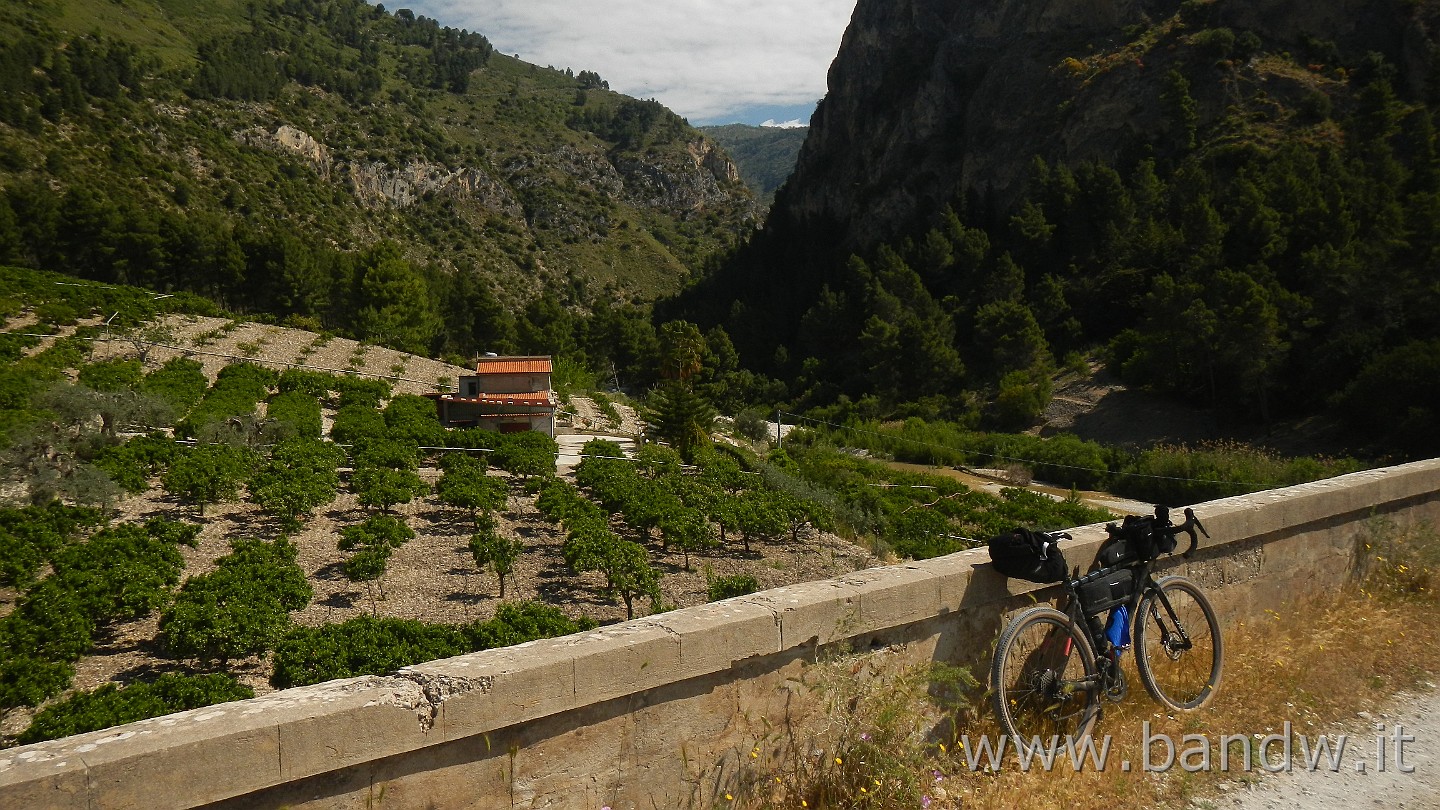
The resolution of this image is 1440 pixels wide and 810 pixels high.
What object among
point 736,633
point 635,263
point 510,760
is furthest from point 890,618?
point 635,263

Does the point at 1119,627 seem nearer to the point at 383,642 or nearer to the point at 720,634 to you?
the point at 720,634

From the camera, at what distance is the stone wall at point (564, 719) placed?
91.7 inches

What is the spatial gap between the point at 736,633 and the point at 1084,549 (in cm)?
209

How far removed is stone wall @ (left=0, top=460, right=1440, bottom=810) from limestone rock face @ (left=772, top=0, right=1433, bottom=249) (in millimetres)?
63872

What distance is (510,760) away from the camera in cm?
284

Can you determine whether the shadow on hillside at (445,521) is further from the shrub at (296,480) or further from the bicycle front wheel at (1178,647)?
the bicycle front wheel at (1178,647)

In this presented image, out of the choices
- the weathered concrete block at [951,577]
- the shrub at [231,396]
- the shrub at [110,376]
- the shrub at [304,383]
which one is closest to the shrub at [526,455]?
the shrub at [231,396]

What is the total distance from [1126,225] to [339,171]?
256 feet

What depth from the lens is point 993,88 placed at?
73.8 metres

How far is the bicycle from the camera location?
366cm

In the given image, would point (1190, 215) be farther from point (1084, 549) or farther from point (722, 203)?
point (722, 203)

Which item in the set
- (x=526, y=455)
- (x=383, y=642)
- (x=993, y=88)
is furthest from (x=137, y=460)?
(x=993, y=88)

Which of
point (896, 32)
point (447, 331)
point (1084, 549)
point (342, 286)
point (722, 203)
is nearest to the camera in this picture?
point (1084, 549)

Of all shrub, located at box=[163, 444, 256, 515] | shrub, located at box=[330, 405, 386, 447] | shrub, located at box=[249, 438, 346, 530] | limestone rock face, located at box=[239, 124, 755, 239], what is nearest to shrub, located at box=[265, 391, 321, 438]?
shrub, located at box=[330, 405, 386, 447]
